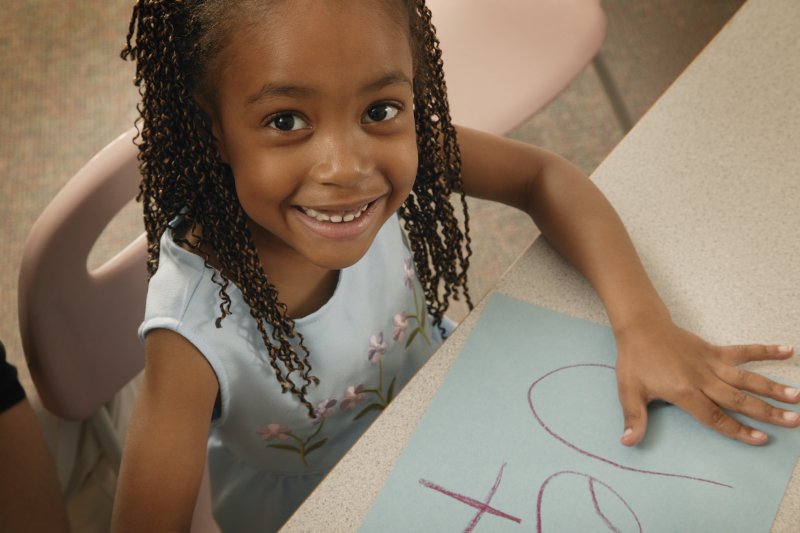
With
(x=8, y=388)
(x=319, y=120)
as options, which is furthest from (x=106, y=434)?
(x=319, y=120)

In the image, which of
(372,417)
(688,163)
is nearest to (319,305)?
(372,417)

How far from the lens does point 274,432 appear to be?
80 centimetres

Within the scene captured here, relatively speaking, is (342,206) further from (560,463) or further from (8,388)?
(8,388)

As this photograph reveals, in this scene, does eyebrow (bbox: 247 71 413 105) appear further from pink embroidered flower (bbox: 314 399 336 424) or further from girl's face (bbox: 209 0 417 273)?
pink embroidered flower (bbox: 314 399 336 424)

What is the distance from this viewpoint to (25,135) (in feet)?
6.26

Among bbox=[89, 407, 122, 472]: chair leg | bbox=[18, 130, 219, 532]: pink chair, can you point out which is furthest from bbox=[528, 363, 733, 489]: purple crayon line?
bbox=[89, 407, 122, 472]: chair leg

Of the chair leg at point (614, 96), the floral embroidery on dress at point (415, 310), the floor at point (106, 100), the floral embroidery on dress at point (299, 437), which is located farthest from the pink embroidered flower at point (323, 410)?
the chair leg at point (614, 96)

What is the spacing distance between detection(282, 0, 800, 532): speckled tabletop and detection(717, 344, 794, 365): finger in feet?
0.04

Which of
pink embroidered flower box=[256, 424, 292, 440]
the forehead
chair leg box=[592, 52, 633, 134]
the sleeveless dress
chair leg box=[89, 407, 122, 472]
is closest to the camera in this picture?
the forehead

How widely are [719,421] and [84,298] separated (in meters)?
0.60

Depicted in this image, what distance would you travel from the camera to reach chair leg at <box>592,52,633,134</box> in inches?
66.2

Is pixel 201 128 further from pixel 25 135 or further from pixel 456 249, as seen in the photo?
pixel 25 135

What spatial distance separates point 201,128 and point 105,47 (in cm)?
164

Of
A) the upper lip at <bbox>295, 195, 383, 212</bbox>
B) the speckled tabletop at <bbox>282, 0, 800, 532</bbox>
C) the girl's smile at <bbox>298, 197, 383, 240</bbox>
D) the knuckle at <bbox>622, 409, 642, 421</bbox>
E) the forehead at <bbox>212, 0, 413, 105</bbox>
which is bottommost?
the knuckle at <bbox>622, 409, 642, 421</bbox>
